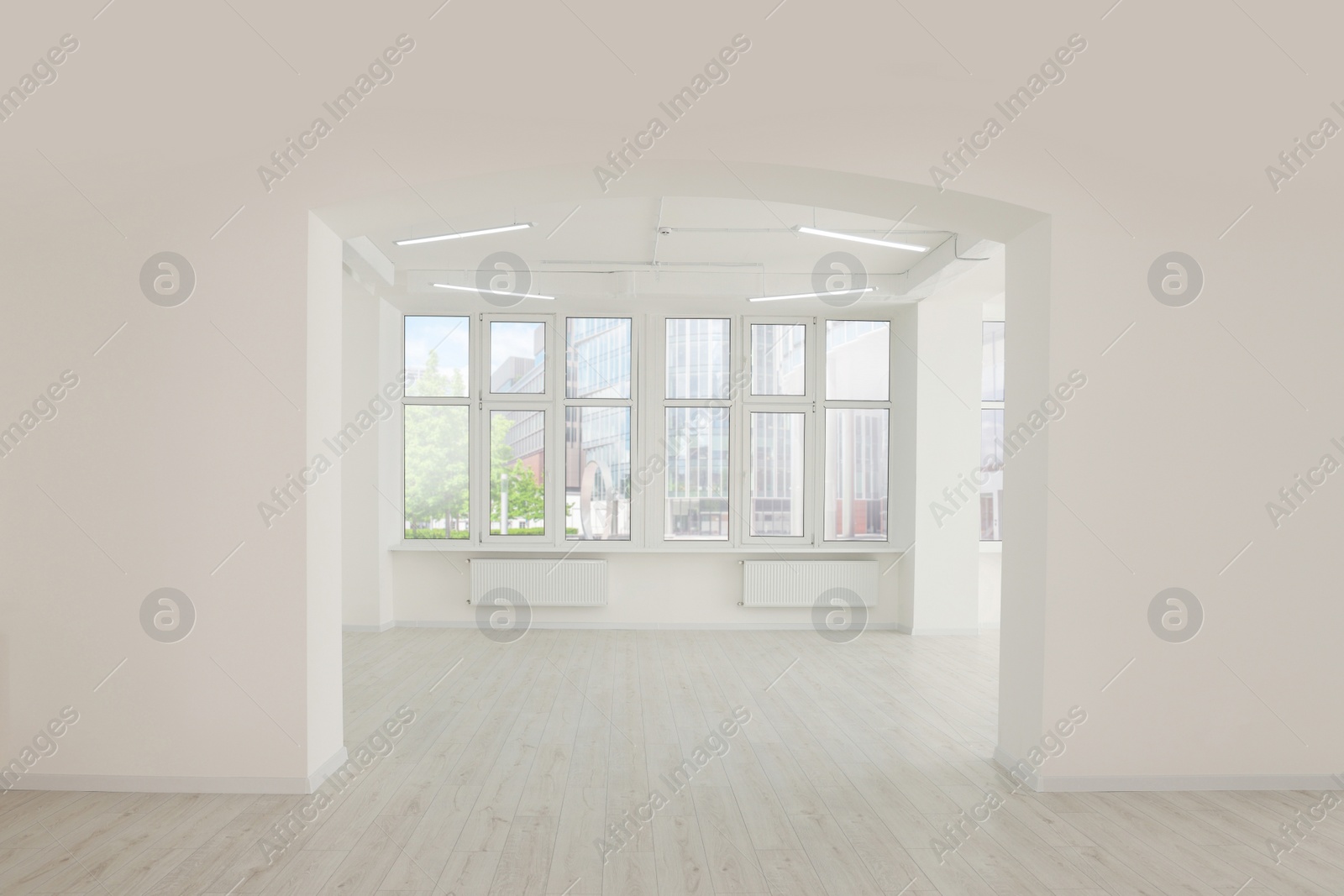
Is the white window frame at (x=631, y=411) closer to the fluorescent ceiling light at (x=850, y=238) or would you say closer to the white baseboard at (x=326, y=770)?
the fluorescent ceiling light at (x=850, y=238)

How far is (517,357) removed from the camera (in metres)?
9.22

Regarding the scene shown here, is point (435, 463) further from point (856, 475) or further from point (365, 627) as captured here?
point (856, 475)

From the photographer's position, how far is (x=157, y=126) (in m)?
4.04

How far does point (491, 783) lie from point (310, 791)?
84 cm

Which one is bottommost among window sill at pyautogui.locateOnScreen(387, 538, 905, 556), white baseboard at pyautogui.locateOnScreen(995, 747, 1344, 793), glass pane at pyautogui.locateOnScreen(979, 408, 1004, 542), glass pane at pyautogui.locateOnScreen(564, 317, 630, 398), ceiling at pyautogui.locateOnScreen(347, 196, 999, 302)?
white baseboard at pyautogui.locateOnScreen(995, 747, 1344, 793)

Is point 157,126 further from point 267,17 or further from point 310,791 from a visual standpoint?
point 310,791

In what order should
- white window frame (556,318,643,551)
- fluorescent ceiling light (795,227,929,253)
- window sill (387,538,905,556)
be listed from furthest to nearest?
white window frame (556,318,643,551) → window sill (387,538,905,556) → fluorescent ceiling light (795,227,929,253)

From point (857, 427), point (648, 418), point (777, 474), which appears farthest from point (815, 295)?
point (648, 418)

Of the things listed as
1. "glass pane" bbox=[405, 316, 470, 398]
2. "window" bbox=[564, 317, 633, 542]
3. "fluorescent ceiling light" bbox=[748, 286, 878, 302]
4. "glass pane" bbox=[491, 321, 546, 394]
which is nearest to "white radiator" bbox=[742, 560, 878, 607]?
"window" bbox=[564, 317, 633, 542]

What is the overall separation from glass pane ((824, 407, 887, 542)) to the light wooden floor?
3.51 meters

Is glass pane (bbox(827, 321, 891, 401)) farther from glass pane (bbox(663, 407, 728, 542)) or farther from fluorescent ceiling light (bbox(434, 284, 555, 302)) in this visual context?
fluorescent ceiling light (bbox(434, 284, 555, 302))

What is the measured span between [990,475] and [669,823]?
7.01m

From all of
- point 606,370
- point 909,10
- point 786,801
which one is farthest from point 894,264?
point 786,801

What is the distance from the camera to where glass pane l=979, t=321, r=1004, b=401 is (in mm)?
9703
